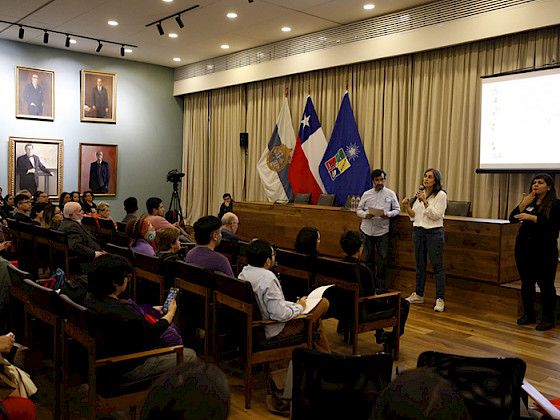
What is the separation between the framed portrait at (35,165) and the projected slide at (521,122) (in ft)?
30.1

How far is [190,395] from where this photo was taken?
843 mm

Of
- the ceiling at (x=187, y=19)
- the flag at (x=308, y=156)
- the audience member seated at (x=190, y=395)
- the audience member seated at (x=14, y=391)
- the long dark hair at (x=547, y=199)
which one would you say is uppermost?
the ceiling at (x=187, y=19)

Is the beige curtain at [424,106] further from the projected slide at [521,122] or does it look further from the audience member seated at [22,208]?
the audience member seated at [22,208]

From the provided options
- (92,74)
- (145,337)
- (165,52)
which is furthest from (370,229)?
(92,74)

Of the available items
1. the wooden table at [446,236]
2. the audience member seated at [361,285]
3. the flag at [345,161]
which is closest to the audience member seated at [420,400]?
the audience member seated at [361,285]

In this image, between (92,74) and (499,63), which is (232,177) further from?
(499,63)

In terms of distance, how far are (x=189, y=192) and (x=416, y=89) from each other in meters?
7.25

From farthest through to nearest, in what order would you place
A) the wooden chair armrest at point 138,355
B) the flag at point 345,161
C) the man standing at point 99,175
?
the man standing at point 99,175 → the flag at point 345,161 → the wooden chair armrest at point 138,355

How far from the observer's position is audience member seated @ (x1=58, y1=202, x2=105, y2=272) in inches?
231

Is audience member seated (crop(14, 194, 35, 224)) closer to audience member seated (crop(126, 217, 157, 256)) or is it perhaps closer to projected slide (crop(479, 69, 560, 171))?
audience member seated (crop(126, 217, 157, 256))

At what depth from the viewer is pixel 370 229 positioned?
6977mm

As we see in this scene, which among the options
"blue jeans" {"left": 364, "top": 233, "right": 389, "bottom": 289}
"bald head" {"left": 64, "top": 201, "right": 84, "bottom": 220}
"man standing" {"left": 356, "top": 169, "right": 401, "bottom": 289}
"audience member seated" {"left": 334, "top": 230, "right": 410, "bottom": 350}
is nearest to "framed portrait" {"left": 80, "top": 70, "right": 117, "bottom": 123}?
"bald head" {"left": 64, "top": 201, "right": 84, "bottom": 220}

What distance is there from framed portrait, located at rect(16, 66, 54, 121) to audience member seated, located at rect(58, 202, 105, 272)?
257 inches

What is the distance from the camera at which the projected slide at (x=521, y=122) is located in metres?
6.64
